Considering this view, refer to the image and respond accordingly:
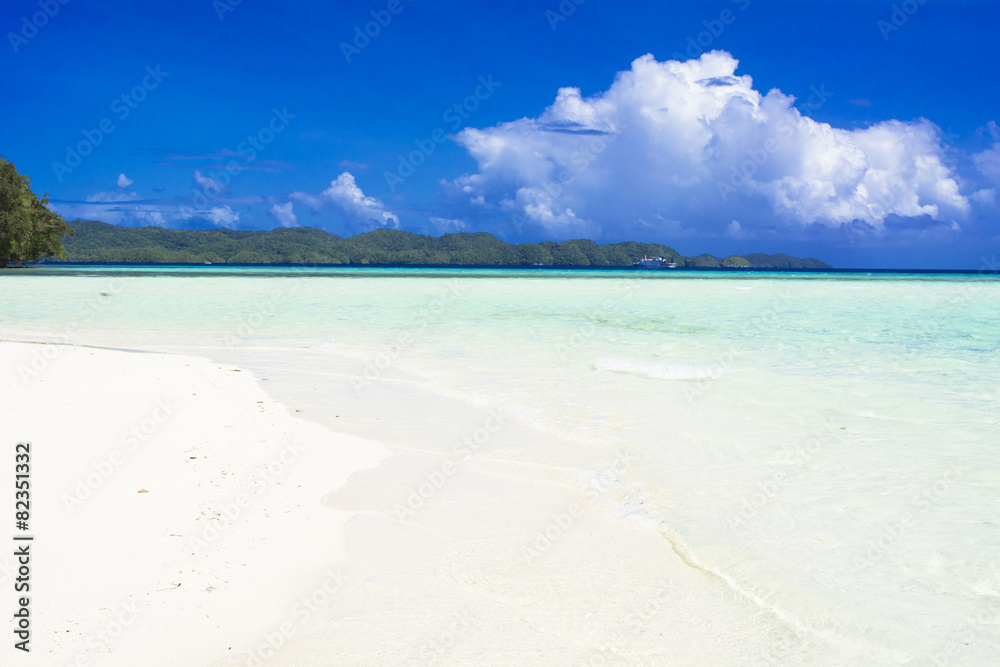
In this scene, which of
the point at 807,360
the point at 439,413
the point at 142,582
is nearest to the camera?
the point at 142,582

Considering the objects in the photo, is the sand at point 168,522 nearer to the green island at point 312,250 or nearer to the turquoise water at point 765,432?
the turquoise water at point 765,432

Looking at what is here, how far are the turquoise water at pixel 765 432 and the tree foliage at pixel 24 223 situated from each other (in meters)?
49.7

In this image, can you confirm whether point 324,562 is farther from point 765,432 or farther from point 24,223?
point 24,223

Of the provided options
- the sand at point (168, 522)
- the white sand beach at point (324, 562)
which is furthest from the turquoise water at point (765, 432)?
the sand at point (168, 522)

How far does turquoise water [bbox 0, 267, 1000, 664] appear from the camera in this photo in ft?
12.0

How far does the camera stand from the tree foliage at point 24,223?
56.7 m

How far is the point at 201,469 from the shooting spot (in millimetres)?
5207

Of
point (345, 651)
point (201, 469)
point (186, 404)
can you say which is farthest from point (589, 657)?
point (186, 404)

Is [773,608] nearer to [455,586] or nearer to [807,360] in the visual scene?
[455,586]

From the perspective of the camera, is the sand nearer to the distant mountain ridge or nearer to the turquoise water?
the turquoise water

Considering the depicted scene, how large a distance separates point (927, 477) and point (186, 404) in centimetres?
747

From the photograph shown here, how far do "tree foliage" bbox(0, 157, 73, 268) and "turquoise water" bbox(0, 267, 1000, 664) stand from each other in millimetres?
49660

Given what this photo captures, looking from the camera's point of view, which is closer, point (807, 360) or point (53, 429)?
point (53, 429)

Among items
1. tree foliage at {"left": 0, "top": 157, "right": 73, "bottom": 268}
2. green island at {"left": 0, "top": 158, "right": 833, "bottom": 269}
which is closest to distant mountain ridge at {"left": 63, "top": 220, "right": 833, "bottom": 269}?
green island at {"left": 0, "top": 158, "right": 833, "bottom": 269}
